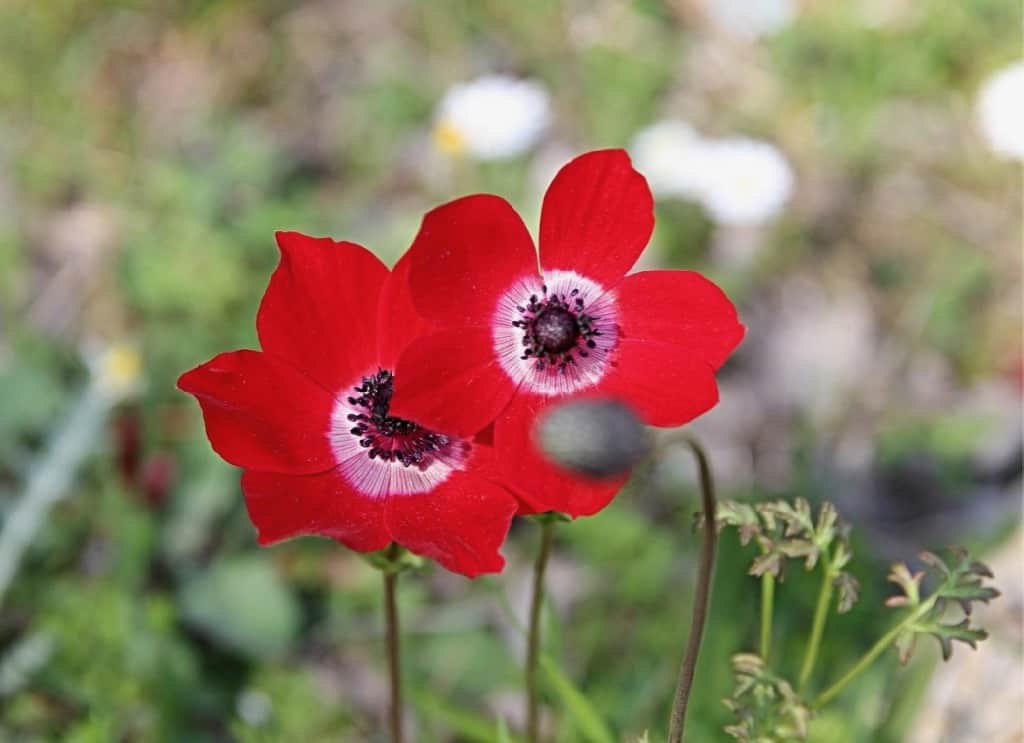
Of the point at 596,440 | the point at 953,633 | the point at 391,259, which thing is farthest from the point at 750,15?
the point at 596,440

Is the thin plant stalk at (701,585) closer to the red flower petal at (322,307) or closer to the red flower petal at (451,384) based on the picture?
the red flower petal at (451,384)

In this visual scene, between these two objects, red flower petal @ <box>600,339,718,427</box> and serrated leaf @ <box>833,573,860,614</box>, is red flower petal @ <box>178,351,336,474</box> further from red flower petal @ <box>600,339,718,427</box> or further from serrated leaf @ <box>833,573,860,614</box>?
serrated leaf @ <box>833,573,860,614</box>

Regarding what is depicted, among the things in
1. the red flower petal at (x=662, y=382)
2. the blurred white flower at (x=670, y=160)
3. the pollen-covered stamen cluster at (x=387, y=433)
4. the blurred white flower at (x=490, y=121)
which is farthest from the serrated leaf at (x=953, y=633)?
the blurred white flower at (x=490, y=121)

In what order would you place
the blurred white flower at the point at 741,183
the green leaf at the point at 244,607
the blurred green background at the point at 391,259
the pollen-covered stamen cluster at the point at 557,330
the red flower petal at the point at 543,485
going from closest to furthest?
1. the red flower petal at the point at 543,485
2. the pollen-covered stamen cluster at the point at 557,330
3. the blurred green background at the point at 391,259
4. the green leaf at the point at 244,607
5. the blurred white flower at the point at 741,183

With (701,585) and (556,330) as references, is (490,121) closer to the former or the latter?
(556,330)

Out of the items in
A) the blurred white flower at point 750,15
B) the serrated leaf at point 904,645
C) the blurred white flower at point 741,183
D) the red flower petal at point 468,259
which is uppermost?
the blurred white flower at point 750,15

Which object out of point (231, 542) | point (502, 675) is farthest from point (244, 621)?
point (502, 675)
